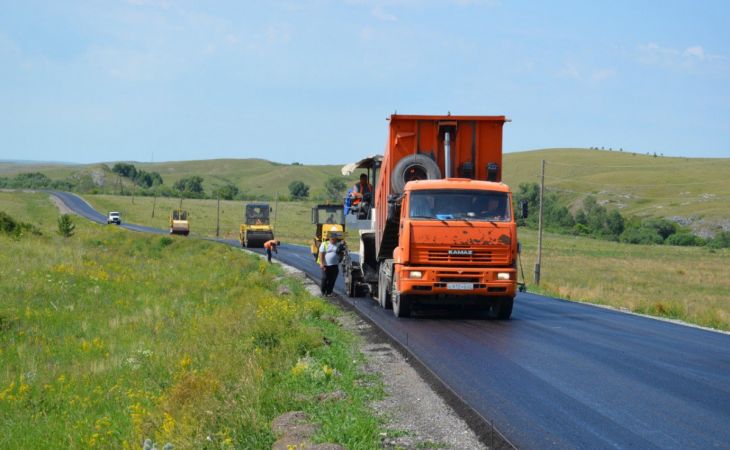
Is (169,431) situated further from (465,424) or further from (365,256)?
(365,256)

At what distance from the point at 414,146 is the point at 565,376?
8592 mm

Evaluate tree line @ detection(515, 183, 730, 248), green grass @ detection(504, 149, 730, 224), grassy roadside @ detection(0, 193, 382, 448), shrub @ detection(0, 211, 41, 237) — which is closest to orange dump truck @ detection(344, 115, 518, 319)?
grassy roadside @ detection(0, 193, 382, 448)

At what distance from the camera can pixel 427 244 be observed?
51.8ft

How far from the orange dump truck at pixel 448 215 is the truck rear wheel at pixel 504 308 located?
0.07 ft

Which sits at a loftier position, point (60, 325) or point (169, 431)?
point (169, 431)

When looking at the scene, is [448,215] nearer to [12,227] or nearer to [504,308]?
[504,308]

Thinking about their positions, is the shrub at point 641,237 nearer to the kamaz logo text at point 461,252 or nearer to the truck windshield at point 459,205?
the truck windshield at point 459,205

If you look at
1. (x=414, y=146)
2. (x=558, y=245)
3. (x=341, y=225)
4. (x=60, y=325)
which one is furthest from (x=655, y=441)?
(x=558, y=245)

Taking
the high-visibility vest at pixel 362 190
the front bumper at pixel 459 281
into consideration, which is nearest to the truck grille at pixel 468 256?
the front bumper at pixel 459 281

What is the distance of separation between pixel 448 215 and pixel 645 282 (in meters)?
32.7

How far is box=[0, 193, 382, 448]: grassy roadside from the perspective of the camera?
7.91 metres

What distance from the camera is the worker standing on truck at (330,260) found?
2206cm

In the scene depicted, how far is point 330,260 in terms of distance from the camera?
22.3m

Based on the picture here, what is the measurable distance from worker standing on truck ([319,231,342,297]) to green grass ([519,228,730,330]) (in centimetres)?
865
